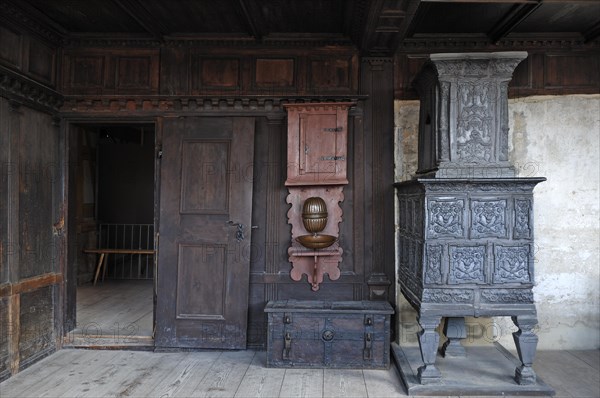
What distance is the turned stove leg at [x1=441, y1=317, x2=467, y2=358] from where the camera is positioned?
11.6 feet

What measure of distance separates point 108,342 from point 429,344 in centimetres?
285

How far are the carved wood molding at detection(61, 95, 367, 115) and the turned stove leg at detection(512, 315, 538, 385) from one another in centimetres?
219

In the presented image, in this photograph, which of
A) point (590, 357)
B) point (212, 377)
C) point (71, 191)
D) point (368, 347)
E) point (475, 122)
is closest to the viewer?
point (475, 122)

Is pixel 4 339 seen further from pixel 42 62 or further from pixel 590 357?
pixel 590 357

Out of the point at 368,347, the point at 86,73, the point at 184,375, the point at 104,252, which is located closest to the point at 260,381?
the point at 184,375

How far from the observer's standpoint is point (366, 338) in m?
3.38

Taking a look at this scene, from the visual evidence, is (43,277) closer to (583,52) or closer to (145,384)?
(145,384)

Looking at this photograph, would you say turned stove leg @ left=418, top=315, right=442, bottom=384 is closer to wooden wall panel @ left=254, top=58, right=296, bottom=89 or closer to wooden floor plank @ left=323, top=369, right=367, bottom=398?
wooden floor plank @ left=323, top=369, right=367, bottom=398

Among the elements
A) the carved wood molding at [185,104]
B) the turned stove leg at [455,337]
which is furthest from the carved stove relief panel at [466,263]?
the carved wood molding at [185,104]

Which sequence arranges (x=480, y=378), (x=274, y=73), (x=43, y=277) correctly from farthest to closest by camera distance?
(x=274, y=73) < (x=43, y=277) < (x=480, y=378)

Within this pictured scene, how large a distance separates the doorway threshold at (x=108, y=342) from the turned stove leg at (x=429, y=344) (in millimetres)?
2391

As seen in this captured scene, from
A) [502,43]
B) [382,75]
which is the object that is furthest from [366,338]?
[502,43]

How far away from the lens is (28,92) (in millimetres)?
3475

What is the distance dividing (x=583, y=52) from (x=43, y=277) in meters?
5.26
